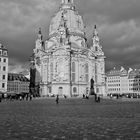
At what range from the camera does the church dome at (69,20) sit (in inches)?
4466

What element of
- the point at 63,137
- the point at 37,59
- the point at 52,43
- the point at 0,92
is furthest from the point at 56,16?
the point at 63,137

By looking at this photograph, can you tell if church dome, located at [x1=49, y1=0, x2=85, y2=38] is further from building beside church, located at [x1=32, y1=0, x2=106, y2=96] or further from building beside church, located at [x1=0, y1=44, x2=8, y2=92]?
building beside church, located at [x1=0, y1=44, x2=8, y2=92]

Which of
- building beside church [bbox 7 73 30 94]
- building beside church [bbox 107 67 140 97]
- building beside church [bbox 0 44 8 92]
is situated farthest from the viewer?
building beside church [bbox 107 67 140 97]

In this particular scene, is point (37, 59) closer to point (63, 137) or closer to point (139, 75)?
point (139, 75)

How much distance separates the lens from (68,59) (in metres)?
102

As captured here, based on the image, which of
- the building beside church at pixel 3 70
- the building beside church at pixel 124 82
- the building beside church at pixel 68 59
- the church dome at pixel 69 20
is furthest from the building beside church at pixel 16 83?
the building beside church at pixel 124 82

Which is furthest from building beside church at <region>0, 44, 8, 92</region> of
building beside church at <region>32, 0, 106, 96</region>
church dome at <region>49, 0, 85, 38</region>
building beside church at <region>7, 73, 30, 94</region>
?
building beside church at <region>7, 73, 30, 94</region>

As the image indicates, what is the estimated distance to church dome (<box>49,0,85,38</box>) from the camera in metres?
113

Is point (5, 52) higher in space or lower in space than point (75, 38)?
lower

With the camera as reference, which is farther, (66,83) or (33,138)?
(66,83)

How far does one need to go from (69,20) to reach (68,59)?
21509 millimetres

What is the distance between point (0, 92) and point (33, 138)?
72.6 m

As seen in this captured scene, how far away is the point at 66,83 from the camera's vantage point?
99250 mm

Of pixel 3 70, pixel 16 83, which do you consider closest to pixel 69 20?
pixel 3 70
